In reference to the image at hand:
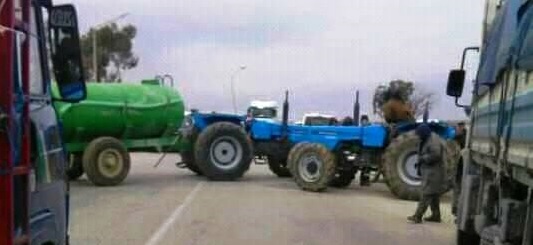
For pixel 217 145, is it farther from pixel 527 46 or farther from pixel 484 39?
pixel 527 46

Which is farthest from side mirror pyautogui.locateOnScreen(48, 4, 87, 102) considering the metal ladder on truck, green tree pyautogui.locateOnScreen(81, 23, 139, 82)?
green tree pyautogui.locateOnScreen(81, 23, 139, 82)

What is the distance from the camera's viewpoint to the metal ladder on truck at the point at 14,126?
3697 mm

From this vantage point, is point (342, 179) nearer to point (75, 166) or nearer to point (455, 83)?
point (75, 166)

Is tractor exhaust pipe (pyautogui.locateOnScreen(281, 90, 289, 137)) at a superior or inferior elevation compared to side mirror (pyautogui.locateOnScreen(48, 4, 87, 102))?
inferior

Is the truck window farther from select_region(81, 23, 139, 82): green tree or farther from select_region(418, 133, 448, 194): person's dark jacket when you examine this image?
select_region(81, 23, 139, 82): green tree

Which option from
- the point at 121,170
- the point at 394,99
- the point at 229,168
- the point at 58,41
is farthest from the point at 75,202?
the point at 58,41

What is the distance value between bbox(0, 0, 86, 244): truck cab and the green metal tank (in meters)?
13.2

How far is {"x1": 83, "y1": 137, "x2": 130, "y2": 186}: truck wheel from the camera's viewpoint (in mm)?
18344

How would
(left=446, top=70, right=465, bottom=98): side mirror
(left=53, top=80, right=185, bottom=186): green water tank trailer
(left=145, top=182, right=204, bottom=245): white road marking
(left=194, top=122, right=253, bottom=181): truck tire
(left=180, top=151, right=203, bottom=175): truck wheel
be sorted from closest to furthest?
1. (left=446, top=70, right=465, bottom=98): side mirror
2. (left=145, top=182, right=204, bottom=245): white road marking
3. (left=53, top=80, right=185, bottom=186): green water tank trailer
4. (left=194, top=122, right=253, bottom=181): truck tire
5. (left=180, top=151, right=203, bottom=175): truck wheel

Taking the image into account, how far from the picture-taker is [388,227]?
1354 cm

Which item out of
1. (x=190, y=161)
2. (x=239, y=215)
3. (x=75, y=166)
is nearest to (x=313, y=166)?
(x=190, y=161)

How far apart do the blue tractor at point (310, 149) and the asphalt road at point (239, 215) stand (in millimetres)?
420

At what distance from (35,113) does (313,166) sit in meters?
14.1

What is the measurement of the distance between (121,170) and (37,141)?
46.9 ft
